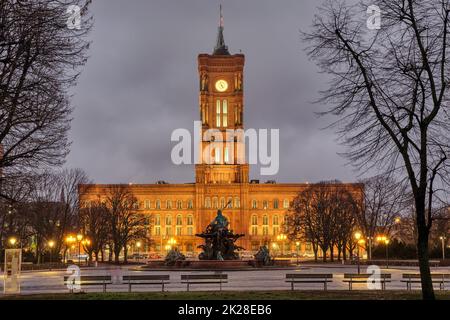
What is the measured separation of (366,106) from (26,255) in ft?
221

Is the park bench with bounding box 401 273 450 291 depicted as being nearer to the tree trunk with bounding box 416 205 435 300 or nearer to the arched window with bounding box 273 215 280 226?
the tree trunk with bounding box 416 205 435 300

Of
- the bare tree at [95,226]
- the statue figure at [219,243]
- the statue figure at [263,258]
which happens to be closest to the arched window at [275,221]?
the bare tree at [95,226]

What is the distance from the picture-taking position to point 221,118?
14338 centimetres

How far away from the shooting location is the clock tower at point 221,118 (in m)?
138

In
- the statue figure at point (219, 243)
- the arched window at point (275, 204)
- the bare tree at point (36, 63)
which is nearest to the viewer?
the bare tree at point (36, 63)

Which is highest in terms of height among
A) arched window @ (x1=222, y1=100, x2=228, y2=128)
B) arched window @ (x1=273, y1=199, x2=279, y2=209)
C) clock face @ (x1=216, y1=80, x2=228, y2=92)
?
clock face @ (x1=216, y1=80, x2=228, y2=92)

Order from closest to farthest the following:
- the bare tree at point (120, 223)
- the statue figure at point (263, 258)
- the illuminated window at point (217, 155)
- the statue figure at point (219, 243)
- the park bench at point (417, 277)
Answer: the park bench at point (417, 277)
the statue figure at point (263, 258)
the statue figure at point (219, 243)
the bare tree at point (120, 223)
the illuminated window at point (217, 155)

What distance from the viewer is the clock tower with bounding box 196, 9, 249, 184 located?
138 metres

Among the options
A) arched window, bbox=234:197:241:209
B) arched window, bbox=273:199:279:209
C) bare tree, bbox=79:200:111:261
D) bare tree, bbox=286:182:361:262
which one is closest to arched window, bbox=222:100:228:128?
arched window, bbox=234:197:241:209

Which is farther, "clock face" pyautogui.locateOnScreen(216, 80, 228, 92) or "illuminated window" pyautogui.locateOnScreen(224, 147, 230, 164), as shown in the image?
"clock face" pyautogui.locateOnScreen(216, 80, 228, 92)

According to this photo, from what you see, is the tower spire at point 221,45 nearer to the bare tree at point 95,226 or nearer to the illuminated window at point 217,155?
the illuminated window at point 217,155

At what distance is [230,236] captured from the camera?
52.6 metres

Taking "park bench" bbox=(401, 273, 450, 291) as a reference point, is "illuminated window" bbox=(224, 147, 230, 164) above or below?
above

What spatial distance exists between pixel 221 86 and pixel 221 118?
8102 mm
